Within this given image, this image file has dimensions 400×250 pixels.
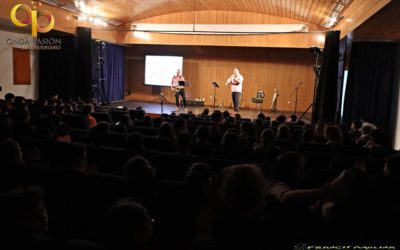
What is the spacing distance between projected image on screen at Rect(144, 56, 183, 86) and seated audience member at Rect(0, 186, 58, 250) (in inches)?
533

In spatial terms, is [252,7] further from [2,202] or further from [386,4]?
[2,202]

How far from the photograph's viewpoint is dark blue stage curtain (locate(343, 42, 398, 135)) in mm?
9828

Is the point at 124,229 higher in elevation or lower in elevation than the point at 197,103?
lower

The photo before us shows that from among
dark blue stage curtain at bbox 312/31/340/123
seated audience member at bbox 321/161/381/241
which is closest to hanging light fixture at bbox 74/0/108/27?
dark blue stage curtain at bbox 312/31/340/123

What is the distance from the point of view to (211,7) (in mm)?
12914

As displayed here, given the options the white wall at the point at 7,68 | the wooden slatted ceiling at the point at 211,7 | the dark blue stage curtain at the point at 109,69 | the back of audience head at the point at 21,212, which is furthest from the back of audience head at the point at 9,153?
the dark blue stage curtain at the point at 109,69

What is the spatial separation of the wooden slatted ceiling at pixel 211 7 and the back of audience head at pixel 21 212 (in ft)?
30.7

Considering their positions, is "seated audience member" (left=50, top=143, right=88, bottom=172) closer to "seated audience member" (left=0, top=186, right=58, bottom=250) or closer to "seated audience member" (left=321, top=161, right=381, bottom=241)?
"seated audience member" (left=0, top=186, right=58, bottom=250)

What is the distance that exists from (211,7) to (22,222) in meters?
12.5

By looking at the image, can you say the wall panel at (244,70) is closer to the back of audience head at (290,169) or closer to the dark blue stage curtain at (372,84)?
the dark blue stage curtain at (372,84)

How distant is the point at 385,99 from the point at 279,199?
946 cm

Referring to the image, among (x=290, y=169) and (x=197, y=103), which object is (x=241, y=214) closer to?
(x=290, y=169)

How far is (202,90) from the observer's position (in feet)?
49.6

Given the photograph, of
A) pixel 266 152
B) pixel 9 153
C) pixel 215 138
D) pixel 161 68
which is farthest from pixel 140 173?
pixel 161 68
